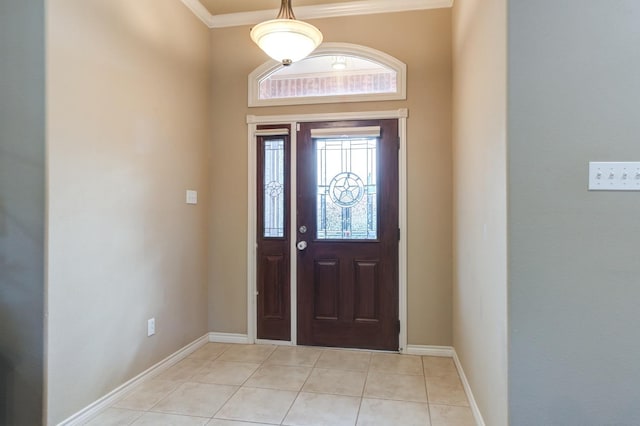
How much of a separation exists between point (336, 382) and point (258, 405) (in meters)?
0.62

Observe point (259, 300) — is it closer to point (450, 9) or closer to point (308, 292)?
point (308, 292)

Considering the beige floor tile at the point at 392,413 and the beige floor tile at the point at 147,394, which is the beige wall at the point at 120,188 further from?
the beige floor tile at the point at 392,413

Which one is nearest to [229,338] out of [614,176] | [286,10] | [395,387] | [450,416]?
[395,387]

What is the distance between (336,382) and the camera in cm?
275

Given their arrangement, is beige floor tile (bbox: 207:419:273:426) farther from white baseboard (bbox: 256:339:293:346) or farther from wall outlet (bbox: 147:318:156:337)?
white baseboard (bbox: 256:339:293:346)

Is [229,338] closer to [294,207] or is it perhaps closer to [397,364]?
[294,207]

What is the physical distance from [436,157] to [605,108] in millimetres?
1727

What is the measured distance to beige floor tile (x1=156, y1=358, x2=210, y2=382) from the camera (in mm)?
2824

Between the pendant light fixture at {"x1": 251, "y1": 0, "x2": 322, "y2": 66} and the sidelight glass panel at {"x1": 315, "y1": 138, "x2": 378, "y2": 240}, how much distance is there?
3.50ft

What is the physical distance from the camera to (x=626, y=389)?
1.56m

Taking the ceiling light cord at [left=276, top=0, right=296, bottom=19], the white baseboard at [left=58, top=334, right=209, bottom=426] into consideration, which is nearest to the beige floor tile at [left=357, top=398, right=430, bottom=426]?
the white baseboard at [left=58, top=334, right=209, bottom=426]

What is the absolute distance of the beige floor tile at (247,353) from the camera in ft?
10.5

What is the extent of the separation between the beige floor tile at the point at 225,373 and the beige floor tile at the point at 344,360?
0.57 meters

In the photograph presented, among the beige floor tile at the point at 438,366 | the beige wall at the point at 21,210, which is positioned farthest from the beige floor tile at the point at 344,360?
the beige wall at the point at 21,210
